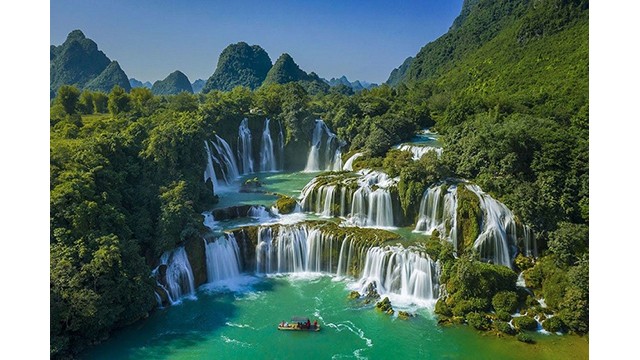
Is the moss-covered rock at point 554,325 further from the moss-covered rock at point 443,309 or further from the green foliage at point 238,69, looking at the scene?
the green foliage at point 238,69

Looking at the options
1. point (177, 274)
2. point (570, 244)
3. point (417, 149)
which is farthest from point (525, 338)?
point (417, 149)

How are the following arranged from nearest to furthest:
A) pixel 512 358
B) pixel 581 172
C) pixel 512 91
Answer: pixel 512 358 → pixel 581 172 → pixel 512 91

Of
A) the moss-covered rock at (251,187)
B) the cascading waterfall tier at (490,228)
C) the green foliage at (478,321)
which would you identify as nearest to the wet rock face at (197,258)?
the moss-covered rock at (251,187)

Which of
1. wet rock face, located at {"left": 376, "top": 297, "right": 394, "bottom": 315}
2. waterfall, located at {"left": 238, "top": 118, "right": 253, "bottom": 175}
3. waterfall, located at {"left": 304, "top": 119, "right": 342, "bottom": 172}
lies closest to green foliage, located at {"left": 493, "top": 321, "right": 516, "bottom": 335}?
wet rock face, located at {"left": 376, "top": 297, "right": 394, "bottom": 315}

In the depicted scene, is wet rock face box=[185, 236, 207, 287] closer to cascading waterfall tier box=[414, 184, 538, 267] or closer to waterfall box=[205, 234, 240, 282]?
waterfall box=[205, 234, 240, 282]

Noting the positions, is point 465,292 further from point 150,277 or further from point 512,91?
point 512,91

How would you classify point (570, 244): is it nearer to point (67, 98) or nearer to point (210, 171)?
point (210, 171)

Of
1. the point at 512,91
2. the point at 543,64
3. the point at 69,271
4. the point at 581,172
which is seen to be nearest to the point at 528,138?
the point at 581,172
